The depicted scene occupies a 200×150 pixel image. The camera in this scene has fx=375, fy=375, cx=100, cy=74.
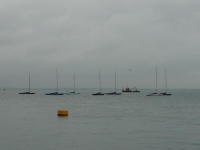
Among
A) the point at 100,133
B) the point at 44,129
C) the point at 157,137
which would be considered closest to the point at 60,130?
the point at 44,129

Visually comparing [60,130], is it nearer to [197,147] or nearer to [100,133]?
[100,133]

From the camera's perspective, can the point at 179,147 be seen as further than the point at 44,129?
No

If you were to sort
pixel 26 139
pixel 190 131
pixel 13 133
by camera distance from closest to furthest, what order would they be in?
pixel 26 139
pixel 13 133
pixel 190 131

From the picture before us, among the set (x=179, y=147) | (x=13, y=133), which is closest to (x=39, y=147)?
(x=13, y=133)

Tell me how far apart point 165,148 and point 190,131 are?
36.6 ft

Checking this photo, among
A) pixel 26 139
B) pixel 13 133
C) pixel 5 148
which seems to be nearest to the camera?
pixel 5 148

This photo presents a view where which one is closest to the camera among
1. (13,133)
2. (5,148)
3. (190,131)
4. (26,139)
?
(5,148)

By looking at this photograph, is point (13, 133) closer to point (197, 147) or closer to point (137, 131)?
point (137, 131)

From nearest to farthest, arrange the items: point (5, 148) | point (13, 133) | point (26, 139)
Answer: point (5, 148)
point (26, 139)
point (13, 133)

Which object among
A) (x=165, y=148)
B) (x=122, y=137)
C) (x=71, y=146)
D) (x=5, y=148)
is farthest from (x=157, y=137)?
(x=5, y=148)

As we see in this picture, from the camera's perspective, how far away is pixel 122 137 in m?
34.2

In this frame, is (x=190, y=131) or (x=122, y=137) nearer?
(x=122, y=137)

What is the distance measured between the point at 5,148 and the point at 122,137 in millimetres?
10927

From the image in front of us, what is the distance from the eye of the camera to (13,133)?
36500mm
